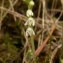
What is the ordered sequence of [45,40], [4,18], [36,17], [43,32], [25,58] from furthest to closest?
1. [36,17]
2. [4,18]
3. [43,32]
4. [45,40]
5. [25,58]

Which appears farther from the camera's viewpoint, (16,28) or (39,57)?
(16,28)

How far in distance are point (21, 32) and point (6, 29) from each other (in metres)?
0.14

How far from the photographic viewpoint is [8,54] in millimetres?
1678

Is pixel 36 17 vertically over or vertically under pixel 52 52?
over

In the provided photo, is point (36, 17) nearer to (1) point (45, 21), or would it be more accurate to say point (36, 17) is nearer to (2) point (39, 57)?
(1) point (45, 21)

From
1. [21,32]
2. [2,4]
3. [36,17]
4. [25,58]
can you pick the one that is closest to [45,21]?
[36,17]

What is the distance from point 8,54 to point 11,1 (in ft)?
1.59

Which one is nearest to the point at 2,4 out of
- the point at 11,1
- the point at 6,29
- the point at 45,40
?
the point at 11,1

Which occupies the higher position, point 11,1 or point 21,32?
point 11,1

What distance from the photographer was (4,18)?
6.35 feet

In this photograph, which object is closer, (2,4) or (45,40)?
(45,40)

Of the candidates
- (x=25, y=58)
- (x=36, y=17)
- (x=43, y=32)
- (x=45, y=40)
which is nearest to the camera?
(x=25, y=58)

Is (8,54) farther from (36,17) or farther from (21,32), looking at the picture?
(36,17)

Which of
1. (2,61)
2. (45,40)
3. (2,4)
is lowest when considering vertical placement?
(2,61)
